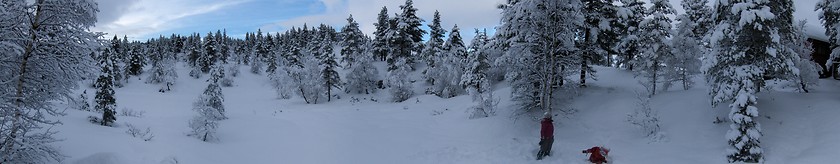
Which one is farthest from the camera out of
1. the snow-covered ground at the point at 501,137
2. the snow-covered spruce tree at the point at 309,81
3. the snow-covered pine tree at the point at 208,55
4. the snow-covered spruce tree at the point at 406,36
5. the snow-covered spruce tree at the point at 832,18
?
the snow-covered pine tree at the point at 208,55

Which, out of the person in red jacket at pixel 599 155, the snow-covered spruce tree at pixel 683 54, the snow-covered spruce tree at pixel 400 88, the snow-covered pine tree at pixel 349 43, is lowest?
the person in red jacket at pixel 599 155

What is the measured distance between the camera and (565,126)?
67.5ft

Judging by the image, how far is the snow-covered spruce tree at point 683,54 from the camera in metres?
23.6

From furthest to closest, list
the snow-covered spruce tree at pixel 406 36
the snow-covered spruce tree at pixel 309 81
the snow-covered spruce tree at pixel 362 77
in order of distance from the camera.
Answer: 1. the snow-covered spruce tree at pixel 406 36
2. the snow-covered spruce tree at pixel 362 77
3. the snow-covered spruce tree at pixel 309 81

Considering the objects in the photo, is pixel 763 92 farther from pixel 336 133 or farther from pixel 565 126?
pixel 336 133

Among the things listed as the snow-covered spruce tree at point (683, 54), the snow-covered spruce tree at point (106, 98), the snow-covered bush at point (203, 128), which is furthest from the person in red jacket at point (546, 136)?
the snow-covered spruce tree at point (106, 98)

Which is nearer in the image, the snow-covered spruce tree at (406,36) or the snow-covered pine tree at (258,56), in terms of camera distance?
the snow-covered spruce tree at (406,36)

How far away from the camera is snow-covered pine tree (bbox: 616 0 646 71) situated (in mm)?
23891

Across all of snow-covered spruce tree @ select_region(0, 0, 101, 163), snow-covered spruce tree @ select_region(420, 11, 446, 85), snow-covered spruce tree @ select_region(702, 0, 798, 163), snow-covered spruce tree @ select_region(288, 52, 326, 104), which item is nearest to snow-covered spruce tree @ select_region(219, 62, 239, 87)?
snow-covered spruce tree @ select_region(288, 52, 326, 104)

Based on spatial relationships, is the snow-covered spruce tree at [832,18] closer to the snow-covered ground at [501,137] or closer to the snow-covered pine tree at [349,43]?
the snow-covered ground at [501,137]

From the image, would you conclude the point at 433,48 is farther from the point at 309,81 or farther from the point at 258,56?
the point at 258,56

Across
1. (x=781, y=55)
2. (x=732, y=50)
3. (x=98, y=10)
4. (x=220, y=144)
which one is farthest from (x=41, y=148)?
(x=781, y=55)

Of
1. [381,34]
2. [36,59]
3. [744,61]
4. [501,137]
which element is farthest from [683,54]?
[381,34]

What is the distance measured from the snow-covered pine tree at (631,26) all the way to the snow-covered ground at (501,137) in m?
2.17
